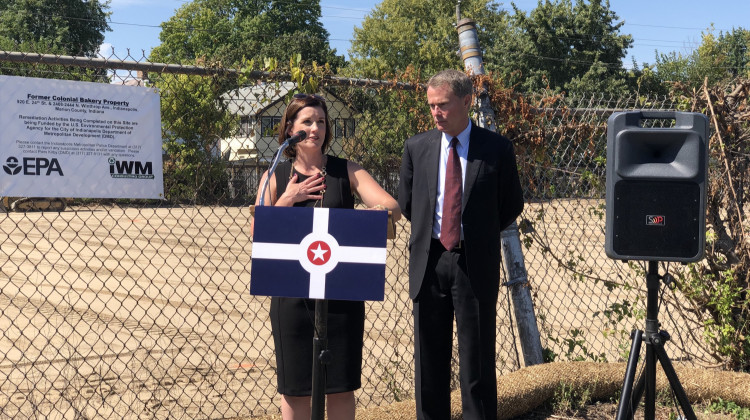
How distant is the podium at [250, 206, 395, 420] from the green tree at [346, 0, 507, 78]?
50858 mm

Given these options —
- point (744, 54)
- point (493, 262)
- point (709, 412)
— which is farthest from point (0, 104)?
point (744, 54)

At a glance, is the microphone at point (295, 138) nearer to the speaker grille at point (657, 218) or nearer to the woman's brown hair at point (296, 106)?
the woman's brown hair at point (296, 106)

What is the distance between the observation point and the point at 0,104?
3615mm

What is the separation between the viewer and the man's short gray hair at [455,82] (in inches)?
138

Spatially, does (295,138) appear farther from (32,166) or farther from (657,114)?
(657,114)

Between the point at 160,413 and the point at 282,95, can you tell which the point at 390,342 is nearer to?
the point at 160,413

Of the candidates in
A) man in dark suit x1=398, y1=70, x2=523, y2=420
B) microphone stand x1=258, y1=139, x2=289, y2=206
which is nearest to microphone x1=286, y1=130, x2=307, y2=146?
microphone stand x1=258, y1=139, x2=289, y2=206

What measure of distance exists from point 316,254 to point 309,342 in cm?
78

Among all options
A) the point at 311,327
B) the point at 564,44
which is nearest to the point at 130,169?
the point at 311,327

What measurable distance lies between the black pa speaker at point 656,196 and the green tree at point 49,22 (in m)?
58.7

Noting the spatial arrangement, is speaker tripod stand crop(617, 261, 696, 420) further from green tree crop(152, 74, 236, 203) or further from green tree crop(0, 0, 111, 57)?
green tree crop(0, 0, 111, 57)

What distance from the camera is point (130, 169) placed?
3.92 meters

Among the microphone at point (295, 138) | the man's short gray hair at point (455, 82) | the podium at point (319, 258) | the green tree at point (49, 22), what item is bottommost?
the podium at point (319, 258)

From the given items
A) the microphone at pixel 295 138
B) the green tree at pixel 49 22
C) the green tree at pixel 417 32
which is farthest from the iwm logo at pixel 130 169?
the green tree at pixel 49 22
